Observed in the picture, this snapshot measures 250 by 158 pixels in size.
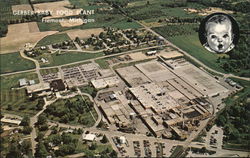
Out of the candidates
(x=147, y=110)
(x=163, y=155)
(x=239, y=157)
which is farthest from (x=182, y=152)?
(x=147, y=110)

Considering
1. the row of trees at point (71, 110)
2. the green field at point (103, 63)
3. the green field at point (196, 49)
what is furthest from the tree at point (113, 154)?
the green field at point (196, 49)

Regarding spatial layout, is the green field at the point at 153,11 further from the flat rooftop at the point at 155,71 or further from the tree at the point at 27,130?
the tree at the point at 27,130

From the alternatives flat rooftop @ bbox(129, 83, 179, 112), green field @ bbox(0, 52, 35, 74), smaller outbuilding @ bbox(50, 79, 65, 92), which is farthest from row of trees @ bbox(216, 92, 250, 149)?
green field @ bbox(0, 52, 35, 74)

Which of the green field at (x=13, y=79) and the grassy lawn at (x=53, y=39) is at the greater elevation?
the grassy lawn at (x=53, y=39)

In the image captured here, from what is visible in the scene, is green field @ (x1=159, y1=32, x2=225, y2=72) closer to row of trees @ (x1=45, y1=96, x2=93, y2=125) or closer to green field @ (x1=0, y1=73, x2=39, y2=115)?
row of trees @ (x1=45, y1=96, x2=93, y2=125)

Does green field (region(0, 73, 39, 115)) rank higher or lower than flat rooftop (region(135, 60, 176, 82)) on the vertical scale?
lower

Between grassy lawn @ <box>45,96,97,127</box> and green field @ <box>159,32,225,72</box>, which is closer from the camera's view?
grassy lawn @ <box>45,96,97,127</box>

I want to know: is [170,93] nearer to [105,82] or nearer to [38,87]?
[105,82]
